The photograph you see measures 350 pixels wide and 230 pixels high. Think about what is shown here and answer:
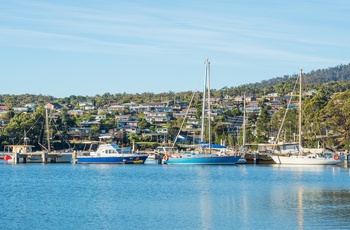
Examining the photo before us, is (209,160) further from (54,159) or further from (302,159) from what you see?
(54,159)

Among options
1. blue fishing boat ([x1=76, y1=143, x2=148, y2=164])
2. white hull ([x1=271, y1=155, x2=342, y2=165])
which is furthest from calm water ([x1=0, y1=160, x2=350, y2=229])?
blue fishing boat ([x1=76, y1=143, x2=148, y2=164])

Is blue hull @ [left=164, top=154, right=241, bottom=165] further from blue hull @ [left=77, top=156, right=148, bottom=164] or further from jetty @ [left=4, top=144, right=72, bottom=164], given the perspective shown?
jetty @ [left=4, top=144, right=72, bottom=164]

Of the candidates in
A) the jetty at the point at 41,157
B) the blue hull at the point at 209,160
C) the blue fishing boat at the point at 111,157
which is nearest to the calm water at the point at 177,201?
the blue hull at the point at 209,160

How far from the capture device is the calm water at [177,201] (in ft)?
135

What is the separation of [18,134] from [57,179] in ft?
237

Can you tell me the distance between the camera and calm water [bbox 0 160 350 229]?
41.0 meters

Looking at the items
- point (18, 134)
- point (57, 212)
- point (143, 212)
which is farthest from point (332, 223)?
point (18, 134)

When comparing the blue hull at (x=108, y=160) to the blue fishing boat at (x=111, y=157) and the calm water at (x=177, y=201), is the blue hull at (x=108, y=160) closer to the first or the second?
the blue fishing boat at (x=111, y=157)

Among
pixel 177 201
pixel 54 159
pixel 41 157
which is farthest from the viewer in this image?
pixel 41 157

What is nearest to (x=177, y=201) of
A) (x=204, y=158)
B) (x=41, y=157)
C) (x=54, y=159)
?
(x=204, y=158)

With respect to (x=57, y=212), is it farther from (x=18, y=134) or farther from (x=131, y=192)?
(x=18, y=134)

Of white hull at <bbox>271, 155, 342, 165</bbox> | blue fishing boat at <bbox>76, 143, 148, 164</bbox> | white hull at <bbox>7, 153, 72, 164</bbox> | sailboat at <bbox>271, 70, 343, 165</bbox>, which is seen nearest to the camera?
white hull at <bbox>271, 155, 342, 165</bbox>

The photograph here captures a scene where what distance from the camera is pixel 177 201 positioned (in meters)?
51.1

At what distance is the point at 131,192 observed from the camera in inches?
2296
